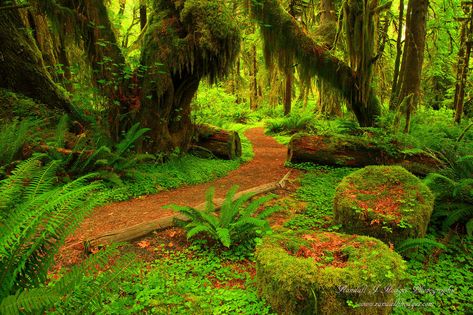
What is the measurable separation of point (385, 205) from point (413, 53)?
5.21 metres

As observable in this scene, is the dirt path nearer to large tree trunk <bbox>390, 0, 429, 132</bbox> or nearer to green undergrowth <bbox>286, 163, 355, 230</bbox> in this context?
green undergrowth <bbox>286, 163, 355, 230</bbox>

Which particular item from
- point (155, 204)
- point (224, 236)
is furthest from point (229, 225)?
point (155, 204)

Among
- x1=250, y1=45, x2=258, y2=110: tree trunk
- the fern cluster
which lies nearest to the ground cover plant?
the fern cluster

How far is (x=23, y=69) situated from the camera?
712 cm

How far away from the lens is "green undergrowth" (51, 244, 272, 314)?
2629 millimetres

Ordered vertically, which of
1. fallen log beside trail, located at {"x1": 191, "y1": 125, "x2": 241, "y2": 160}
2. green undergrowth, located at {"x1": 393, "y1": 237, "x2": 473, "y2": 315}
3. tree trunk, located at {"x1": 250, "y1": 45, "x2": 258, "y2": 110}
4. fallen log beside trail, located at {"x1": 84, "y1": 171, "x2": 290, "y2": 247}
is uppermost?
tree trunk, located at {"x1": 250, "y1": 45, "x2": 258, "y2": 110}

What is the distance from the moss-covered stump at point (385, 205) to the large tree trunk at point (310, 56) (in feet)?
15.4

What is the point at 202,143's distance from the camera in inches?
328

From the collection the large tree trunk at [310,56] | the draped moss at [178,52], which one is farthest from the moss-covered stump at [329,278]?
the large tree trunk at [310,56]

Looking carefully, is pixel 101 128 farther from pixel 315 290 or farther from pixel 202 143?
pixel 315 290

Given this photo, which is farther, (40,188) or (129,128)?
(129,128)

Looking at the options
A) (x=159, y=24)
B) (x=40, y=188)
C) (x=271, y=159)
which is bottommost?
(x=271, y=159)

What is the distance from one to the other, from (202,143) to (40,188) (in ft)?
18.8

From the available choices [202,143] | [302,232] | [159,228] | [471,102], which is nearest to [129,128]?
[202,143]
